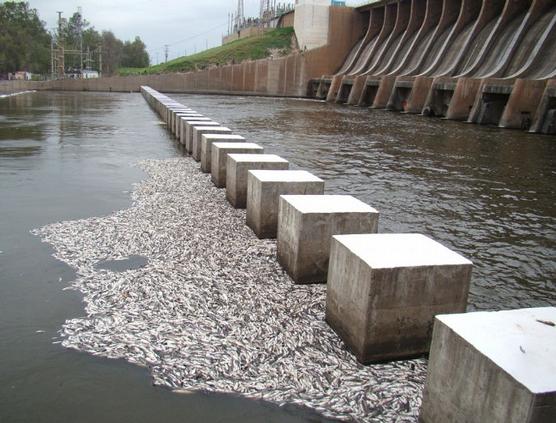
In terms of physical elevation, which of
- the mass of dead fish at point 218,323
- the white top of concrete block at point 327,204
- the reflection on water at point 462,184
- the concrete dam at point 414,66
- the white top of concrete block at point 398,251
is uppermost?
the concrete dam at point 414,66

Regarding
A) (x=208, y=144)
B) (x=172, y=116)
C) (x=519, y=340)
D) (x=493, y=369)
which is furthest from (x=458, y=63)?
(x=493, y=369)

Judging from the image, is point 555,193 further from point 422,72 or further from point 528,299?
point 422,72

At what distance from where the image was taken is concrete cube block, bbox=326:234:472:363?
495cm

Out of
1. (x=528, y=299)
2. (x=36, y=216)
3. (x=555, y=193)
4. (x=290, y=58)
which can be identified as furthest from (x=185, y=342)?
(x=290, y=58)

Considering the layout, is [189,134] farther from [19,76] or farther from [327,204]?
[19,76]

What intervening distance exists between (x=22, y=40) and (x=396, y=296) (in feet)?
319

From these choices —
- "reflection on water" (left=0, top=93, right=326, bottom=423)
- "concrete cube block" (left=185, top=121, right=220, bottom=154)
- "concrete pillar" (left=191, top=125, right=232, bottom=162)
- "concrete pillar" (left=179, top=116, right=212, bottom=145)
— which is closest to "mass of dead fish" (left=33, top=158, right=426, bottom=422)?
"reflection on water" (left=0, top=93, right=326, bottom=423)

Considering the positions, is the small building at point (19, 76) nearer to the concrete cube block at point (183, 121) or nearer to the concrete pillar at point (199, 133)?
the concrete cube block at point (183, 121)

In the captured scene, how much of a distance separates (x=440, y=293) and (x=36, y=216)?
7.17 m

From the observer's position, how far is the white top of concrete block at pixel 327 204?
6961 millimetres

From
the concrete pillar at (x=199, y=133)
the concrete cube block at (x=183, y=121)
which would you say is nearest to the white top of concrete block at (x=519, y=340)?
the concrete pillar at (x=199, y=133)

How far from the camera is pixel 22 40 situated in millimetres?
88000

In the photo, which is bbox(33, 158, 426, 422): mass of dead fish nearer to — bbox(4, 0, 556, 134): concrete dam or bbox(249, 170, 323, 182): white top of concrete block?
bbox(249, 170, 323, 182): white top of concrete block

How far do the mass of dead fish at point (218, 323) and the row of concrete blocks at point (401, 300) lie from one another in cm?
27
